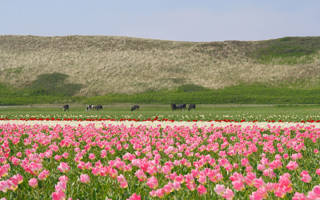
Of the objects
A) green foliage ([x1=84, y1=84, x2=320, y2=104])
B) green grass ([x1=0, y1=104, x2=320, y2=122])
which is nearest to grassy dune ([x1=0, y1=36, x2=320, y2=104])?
green foliage ([x1=84, y1=84, x2=320, y2=104])

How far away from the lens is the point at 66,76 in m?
106

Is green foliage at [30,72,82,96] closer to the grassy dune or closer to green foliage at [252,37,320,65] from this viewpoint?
the grassy dune

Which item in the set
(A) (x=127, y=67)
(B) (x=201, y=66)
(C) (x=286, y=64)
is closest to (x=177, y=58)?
(B) (x=201, y=66)

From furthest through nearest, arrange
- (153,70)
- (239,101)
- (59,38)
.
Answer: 1. (59,38)
2. (153,70)
3. (239,101)

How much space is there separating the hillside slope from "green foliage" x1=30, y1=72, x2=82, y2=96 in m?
1.42

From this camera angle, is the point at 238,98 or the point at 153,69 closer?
the point at 238,98

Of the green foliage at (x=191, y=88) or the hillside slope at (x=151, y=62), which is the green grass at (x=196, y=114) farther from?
the hillside slope at (x=151, y=62)

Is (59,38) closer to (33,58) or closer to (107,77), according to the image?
(33,58)

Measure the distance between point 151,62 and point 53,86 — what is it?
1317 inches

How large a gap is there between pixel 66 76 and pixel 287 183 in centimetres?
10591

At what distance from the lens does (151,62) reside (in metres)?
116

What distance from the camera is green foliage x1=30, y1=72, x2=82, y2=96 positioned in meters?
93.8

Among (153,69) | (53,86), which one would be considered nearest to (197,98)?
(153,69)

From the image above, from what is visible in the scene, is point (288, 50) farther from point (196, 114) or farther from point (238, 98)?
point (196, 114)
